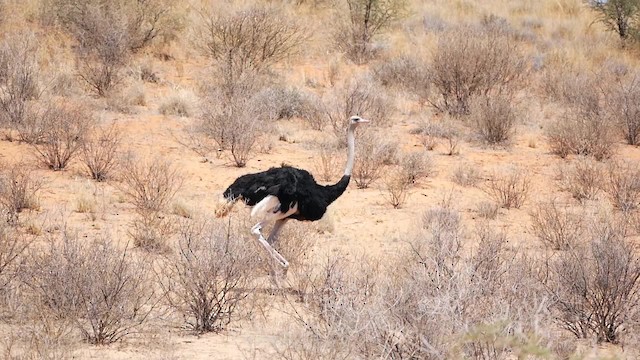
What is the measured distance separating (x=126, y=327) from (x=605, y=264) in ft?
11.1

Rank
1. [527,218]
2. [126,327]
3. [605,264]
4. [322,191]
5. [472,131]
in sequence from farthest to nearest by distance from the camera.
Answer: [472,131] → [527,218] → [322,191] → [605,264] → [126,327]

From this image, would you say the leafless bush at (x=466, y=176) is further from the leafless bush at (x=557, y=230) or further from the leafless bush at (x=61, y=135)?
the leafless bush at (x=61, y=135)

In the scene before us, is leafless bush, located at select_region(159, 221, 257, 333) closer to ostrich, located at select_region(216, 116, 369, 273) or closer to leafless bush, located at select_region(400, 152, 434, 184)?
ostrich, located at select_region(216, 116, 369, 273)

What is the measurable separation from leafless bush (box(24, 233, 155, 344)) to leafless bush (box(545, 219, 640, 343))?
2.91 metres

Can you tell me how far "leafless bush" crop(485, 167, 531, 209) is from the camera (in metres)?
11.3

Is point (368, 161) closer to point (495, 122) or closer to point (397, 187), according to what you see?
point (397, 187)

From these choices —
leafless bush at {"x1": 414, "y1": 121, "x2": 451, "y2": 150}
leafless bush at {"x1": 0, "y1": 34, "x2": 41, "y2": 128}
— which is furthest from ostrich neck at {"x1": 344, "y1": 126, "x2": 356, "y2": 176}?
leafless bush at {"x1": 0, "y1": 34, "x2": 41, "y2": 128}

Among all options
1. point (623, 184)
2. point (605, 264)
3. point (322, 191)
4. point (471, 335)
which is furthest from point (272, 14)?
point (471, 335)

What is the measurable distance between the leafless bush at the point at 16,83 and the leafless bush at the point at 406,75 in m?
7.73

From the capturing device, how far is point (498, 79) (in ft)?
59.0

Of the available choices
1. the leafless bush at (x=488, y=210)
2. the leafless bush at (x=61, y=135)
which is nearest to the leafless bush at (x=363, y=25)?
the leafless bush at (x=61, y=135)

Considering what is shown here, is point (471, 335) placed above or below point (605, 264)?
above

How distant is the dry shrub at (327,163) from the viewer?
12.4m

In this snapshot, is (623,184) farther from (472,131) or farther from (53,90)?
(53,90)
